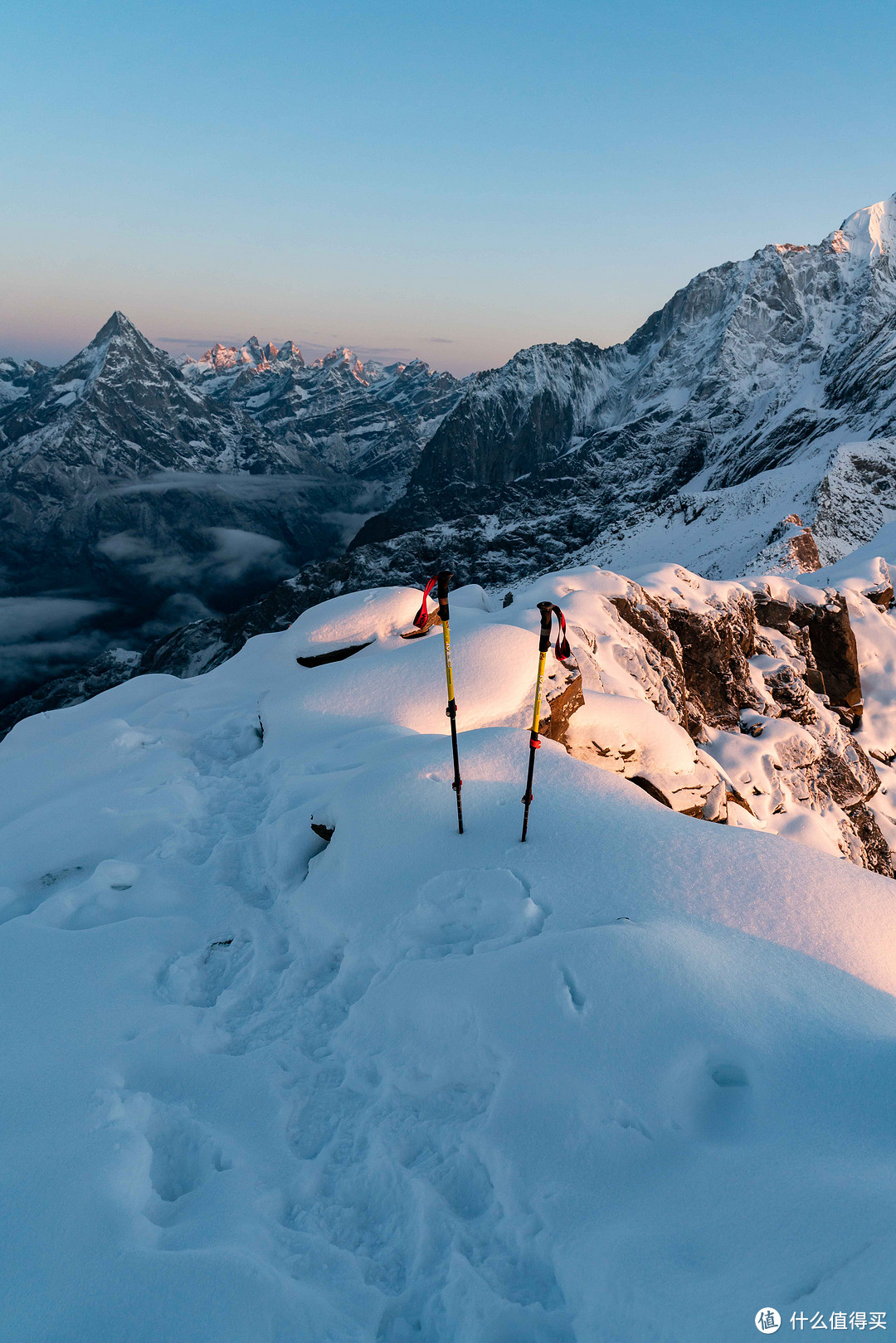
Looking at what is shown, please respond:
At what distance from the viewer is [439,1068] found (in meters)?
5.61

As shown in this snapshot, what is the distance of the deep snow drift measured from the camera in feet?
12.4

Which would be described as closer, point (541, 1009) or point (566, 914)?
point (541, 1009)

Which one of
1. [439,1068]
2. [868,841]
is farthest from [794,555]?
[439,1068]

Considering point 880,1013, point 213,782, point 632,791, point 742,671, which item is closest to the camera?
point 880,1013

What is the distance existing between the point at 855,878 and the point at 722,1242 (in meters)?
5.29

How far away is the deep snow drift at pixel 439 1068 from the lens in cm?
377

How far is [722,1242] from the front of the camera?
12.6 ft

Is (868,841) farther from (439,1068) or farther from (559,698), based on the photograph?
(439,1068)

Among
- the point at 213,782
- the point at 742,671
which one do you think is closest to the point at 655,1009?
the point at 213,782

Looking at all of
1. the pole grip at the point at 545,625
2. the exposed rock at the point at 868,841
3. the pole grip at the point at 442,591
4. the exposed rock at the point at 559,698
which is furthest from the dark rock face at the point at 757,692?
the pole grip at the point at 442,591

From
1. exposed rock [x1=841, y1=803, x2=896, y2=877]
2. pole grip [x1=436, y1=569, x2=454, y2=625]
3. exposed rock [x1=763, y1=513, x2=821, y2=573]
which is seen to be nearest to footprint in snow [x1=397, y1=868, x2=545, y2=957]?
pole grip [x1=436, y1=569, x2=454, y2=625]

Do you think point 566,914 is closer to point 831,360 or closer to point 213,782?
point 213,782

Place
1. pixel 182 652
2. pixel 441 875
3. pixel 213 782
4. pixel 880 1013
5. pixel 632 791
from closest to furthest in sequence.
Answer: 1. pixel 880 1013
2. pixel 441 875
3. pixel 632 791
4. pixel 213 782
5. pixel 182 652

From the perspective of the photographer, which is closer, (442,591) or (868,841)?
(442,591)
